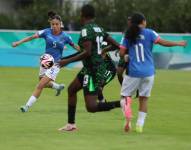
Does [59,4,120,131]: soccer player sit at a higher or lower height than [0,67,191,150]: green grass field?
higher

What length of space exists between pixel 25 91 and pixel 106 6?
2435 cm

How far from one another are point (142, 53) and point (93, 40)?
0.79 m

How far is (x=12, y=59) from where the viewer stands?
3131 centimetres

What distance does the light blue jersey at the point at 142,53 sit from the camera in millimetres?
11781

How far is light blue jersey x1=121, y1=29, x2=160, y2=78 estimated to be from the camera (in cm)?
1178

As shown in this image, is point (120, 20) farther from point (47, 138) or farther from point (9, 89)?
point (47, 138)

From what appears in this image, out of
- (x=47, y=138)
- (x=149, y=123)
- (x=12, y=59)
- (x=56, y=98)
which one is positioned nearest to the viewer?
(x=47, y=138)

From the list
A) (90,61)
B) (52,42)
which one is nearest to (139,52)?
(90,61)


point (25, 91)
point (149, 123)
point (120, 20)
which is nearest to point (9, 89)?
point (25, 91)

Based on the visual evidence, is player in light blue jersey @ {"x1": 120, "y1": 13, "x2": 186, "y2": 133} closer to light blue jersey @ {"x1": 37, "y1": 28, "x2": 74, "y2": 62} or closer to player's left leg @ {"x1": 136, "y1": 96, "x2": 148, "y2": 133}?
player's left leg @ {"x1": 136, "y1": 96, "x2": 148, "y2": 133}

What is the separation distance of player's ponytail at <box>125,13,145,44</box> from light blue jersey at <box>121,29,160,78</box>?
0.28 ft

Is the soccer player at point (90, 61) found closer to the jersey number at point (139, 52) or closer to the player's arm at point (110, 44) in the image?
the player's arm at point (110, 44)

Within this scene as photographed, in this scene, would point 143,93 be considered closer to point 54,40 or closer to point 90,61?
point 90,61

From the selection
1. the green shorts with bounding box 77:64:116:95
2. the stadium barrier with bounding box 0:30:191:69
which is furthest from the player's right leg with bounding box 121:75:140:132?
the stadium barrier with bounding box 0:30:191:69
